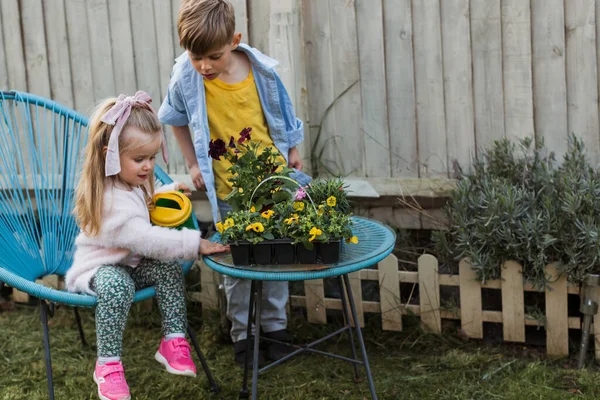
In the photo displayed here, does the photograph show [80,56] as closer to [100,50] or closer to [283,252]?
[100,50]

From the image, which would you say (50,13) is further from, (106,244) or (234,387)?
(234,387)

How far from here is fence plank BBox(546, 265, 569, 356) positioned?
11.2 feet

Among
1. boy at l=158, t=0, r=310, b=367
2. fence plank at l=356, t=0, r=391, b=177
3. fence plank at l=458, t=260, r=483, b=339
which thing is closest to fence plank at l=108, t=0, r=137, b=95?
boy at l=158, t=0, r=310, b=367

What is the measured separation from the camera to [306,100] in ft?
13.4

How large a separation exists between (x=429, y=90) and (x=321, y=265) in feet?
5.37

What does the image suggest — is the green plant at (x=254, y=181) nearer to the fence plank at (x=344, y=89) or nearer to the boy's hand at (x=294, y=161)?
the boy's hand at (x=294, y=161)

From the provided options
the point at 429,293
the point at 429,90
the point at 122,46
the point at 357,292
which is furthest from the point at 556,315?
the point at 122,46

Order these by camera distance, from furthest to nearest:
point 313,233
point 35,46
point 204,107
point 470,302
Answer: point 35,46
point 470,302
point 204,107
point 313,233

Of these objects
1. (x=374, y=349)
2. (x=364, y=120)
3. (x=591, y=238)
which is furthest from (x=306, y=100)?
(x=591, y=238)

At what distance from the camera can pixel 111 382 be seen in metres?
2.80

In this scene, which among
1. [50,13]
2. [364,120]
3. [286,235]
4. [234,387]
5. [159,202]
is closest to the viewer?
[286,235]

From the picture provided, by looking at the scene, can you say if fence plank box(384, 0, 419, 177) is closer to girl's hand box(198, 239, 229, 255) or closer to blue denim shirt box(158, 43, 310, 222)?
blue denim shirt box(158, 43, 310, 222)

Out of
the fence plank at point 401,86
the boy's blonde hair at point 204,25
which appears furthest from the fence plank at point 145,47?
the boy's blonde hair at point 204,25

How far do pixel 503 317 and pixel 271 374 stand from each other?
1114 mm
